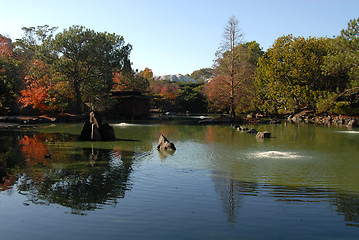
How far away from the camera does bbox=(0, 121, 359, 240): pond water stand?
4.95m

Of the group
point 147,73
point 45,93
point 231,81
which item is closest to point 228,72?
point 231,81

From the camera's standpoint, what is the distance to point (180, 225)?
5.14 m

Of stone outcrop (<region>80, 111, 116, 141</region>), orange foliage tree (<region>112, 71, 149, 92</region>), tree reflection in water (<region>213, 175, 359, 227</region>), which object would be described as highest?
orange foliage tree (<region>112, 71, 149, 92</region>)

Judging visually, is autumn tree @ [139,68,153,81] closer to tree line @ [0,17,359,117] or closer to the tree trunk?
tree line @ [0,17,359,117]

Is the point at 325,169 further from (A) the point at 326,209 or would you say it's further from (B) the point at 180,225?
(B) the point at 180,225

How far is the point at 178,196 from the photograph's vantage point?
6.79 meters

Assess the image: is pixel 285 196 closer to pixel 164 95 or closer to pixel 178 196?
pixel 178 196

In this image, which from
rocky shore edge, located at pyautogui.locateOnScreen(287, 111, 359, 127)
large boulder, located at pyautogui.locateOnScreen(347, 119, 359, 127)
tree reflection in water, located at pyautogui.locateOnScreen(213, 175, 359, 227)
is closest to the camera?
tree reflection in water, located at pyautogui.locateOnScreen(213, 175, 359, 227)

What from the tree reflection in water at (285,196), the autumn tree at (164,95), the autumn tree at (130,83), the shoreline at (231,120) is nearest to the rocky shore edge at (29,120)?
the shoreline at (231,120)

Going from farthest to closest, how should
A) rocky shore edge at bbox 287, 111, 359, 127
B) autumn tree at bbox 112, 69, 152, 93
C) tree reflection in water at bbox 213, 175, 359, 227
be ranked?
autumn tree at bbox 112, 69, 152, 93 → rocky shore edge at bbox 287, 111, 359, 127 → tree reflection in water at bbox 213, 175, 359, 227

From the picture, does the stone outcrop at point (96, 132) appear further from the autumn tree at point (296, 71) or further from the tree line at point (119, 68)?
the autumn tree at point (296, 71)

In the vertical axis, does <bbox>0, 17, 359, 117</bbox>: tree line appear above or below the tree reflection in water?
above

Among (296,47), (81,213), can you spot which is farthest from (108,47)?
(81,213)

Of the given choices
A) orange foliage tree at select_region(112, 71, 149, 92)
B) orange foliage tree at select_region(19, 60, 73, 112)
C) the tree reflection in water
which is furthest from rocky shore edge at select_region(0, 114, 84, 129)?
the tree reflection in water
